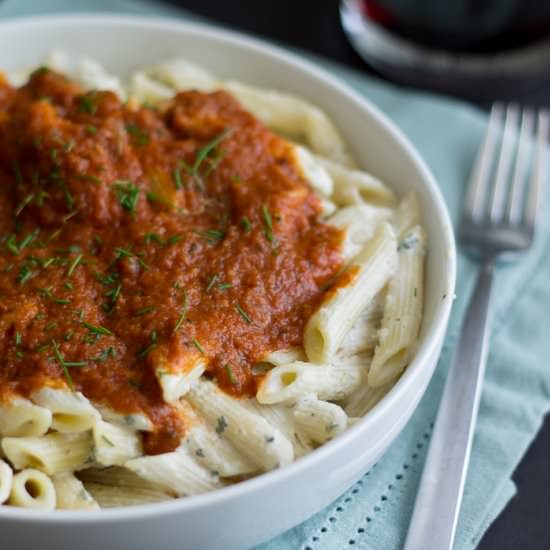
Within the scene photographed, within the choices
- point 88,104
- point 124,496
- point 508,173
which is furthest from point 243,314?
point 508,173

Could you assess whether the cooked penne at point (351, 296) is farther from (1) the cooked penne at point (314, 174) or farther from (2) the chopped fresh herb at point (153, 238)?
(2) the chopped fresh herb at point (153, 238)

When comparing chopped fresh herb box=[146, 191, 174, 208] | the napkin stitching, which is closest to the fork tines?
the napkin stitching

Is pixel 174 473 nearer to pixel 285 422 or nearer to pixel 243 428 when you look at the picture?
pixel 243 428

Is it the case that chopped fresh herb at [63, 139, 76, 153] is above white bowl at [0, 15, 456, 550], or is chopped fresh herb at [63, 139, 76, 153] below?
above

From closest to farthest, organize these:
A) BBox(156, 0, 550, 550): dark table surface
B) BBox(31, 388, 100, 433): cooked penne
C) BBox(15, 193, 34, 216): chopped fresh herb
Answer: BBox(31, 388, 100, 433): cooked penne
BBox(15, 193, 34, 216): chopped fresh herb
BBox(156, 0, 550, 550): dark table surface

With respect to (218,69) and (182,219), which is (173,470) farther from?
(218,69)

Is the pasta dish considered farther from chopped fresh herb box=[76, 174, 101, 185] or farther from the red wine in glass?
the red wine in glass

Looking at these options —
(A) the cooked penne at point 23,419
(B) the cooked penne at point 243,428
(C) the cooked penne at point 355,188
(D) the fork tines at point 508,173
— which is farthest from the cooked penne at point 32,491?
(D) the fork tines at point 508,173
